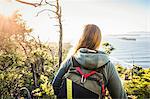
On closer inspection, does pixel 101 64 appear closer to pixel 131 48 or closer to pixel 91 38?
pixel 91 38

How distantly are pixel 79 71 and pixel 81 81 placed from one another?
0.04 meters

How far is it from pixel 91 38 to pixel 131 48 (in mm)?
2065

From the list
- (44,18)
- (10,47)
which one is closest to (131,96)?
(44,18)

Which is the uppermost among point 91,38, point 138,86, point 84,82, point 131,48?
point 91,38

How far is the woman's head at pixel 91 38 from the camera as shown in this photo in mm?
1203

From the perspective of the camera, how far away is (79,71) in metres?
1.15

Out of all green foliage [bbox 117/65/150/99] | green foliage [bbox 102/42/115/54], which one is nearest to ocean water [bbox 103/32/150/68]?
green foliage [bbox 102/42/115/54]

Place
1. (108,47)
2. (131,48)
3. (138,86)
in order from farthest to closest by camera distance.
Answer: (131,48) < (108,47) < (138,86)

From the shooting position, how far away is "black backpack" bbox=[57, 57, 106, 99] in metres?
1.14

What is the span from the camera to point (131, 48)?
3.19 meters

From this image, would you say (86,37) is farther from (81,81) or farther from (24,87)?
(24,87)

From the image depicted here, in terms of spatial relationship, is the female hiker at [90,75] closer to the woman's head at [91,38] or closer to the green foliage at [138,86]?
the woman's head at [91,38]

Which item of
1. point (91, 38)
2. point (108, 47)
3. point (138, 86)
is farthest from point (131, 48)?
point (91, 38)

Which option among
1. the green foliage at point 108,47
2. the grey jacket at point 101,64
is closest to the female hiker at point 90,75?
the grey jacket at point 101,64
